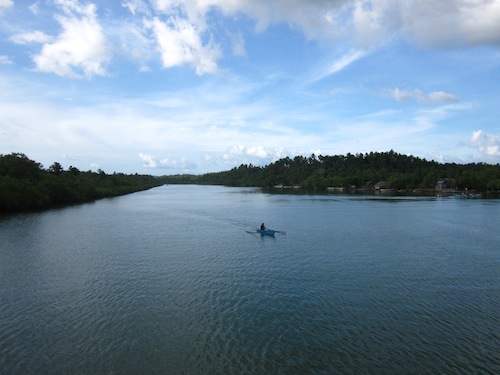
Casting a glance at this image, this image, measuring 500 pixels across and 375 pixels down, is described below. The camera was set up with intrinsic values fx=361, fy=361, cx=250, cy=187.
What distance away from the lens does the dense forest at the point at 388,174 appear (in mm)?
119481

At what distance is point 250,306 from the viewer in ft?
54.5

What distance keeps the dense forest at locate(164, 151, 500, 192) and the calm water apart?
99.7 meters

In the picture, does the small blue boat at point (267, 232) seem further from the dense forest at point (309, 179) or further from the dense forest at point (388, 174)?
the dense forest at point (388, 174)

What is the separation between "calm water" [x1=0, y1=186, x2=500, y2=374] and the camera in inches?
475

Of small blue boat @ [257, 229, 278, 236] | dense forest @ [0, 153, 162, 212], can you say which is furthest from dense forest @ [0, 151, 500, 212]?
small blue boat @ [257, 229, 278, 236]

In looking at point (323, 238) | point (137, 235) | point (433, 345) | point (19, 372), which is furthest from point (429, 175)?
point (19, 372)

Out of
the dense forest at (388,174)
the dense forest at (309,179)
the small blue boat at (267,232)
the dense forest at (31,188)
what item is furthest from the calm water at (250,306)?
the dense forest at (388,174)

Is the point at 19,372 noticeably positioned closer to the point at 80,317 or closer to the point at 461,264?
the point at 80,317

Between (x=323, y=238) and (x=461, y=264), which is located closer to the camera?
(x=461, y=264)

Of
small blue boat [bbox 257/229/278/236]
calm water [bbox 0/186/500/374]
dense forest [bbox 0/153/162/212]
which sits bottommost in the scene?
calm water [bbox 0/186/500/374]

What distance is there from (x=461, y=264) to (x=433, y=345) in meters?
13.6

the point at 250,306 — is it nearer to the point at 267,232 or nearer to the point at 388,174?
the point at 267,232

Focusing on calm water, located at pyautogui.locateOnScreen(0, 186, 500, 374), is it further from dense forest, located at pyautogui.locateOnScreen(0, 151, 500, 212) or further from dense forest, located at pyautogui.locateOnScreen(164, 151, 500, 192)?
dense forest, located at pyautogui.locateOnScreen(164, 151, 500, 192)

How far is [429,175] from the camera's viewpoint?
128 m
